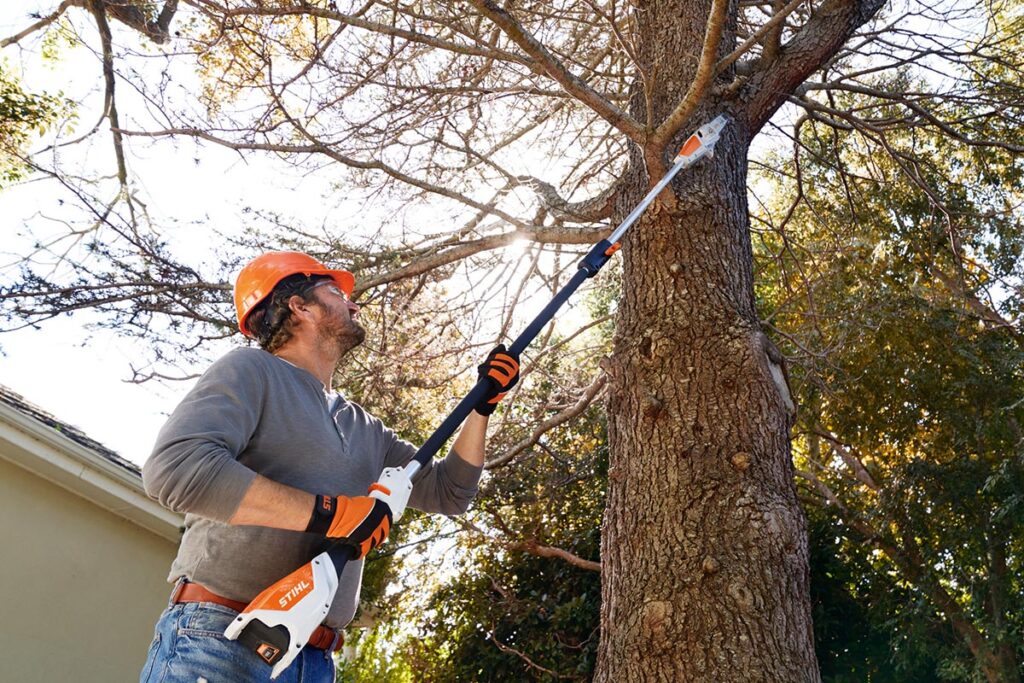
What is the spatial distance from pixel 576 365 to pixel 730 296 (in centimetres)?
523

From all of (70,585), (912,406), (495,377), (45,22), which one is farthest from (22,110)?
(912,406)

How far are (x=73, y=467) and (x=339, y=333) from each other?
4.31 meters

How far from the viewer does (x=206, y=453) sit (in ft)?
6.77

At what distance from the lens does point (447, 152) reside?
18.9 feet

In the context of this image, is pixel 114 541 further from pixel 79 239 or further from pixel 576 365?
pixel 576 365

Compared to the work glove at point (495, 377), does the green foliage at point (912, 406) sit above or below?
above

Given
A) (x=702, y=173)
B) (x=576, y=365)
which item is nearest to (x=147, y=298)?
(x=702, y=173)

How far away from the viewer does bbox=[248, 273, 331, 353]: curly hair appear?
9.38 feet

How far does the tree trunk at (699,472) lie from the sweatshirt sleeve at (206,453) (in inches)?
50.7

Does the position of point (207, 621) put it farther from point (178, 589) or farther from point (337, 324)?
point (337, 324)

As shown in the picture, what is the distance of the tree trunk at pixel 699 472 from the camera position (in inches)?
102

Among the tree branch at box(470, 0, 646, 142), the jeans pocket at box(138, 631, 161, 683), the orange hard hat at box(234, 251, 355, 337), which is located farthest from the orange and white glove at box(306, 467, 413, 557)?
the tree branch at box(470, 0, 646, 142)

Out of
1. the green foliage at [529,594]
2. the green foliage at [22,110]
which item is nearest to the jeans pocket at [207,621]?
the green foliage at [529,594]

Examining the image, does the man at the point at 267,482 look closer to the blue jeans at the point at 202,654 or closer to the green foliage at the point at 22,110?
the blue jeans at the point at 202,654
